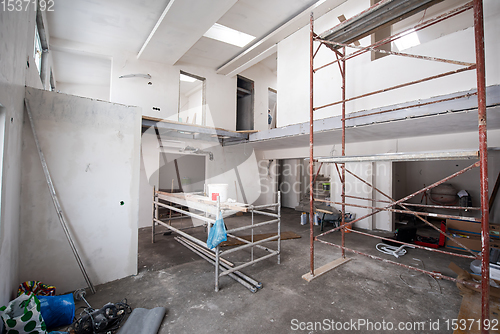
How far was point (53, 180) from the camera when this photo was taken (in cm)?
262

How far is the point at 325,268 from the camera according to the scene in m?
3.32

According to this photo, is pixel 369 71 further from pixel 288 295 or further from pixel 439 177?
pixel 439 177

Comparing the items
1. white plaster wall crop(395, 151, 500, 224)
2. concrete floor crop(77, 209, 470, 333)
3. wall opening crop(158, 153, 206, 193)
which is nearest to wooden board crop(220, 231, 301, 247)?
concrete floor crop(77, 209, 470, 333)

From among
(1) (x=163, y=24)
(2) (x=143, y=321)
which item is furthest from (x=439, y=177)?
(1) (x=163, y=24)

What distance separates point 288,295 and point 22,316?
8.29 feet

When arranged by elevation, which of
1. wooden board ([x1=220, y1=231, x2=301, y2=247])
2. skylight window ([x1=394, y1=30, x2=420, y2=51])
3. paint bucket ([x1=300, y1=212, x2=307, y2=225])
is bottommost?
wooden board ([x1=220, y1=231, x2=301, y2=247])

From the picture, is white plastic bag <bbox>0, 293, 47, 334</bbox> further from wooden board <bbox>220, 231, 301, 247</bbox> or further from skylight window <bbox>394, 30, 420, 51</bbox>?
skylight window <bbox>394, 30, 420, 51</bbox>

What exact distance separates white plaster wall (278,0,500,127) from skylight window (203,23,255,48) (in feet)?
3.48

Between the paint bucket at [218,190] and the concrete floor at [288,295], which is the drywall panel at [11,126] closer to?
the concrete floor at [288,295]

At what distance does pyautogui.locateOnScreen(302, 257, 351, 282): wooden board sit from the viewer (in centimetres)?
305

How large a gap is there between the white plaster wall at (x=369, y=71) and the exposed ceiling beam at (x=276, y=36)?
14 centimetres

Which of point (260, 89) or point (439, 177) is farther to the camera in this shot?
point (260, 89)

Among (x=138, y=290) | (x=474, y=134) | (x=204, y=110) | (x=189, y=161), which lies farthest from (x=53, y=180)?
(x=189, y=161)

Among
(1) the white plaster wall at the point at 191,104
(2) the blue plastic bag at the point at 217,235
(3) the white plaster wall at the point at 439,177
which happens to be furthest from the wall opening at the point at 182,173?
(3) the white plaster wall at the point at 439,177
